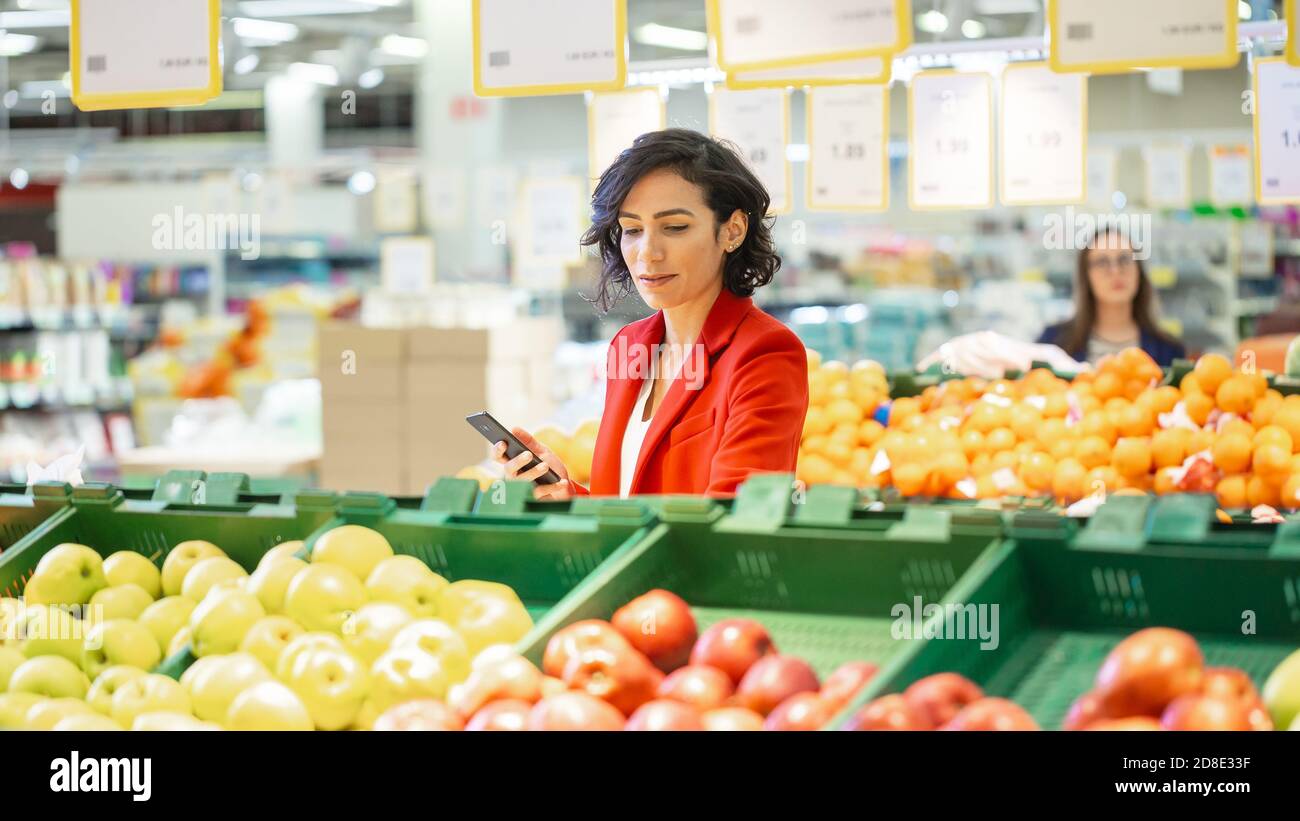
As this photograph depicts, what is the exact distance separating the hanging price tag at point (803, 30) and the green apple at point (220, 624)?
5.32 feet

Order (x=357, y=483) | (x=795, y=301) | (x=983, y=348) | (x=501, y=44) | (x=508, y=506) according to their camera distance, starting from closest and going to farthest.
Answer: (x=508, y=506), (x=501, y=44), (x=983, y=348), (x=357, y=483), (x=795, y=301)

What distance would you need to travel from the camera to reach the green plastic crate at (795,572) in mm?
1944

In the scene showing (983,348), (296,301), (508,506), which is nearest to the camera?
(508,506)

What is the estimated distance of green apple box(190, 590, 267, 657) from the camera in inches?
77.2

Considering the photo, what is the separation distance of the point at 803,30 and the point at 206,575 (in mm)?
1640

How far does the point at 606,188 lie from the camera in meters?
2.95

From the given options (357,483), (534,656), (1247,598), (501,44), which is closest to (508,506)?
(534,656)

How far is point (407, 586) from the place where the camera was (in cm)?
208

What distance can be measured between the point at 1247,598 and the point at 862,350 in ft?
29.5

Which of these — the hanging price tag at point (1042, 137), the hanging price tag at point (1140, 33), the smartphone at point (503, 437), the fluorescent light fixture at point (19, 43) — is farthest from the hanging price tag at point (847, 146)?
the fluorescent light fixture at point (19, 43)

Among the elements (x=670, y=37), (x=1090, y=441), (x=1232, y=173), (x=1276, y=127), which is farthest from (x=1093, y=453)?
(x=670, y=37)

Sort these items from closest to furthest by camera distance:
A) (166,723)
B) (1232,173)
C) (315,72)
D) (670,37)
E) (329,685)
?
(166,723) → (329,685) → (1232,173) → (670,37) → (315,72)

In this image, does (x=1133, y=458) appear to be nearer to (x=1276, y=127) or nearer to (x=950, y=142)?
(x=1276, y=127)
